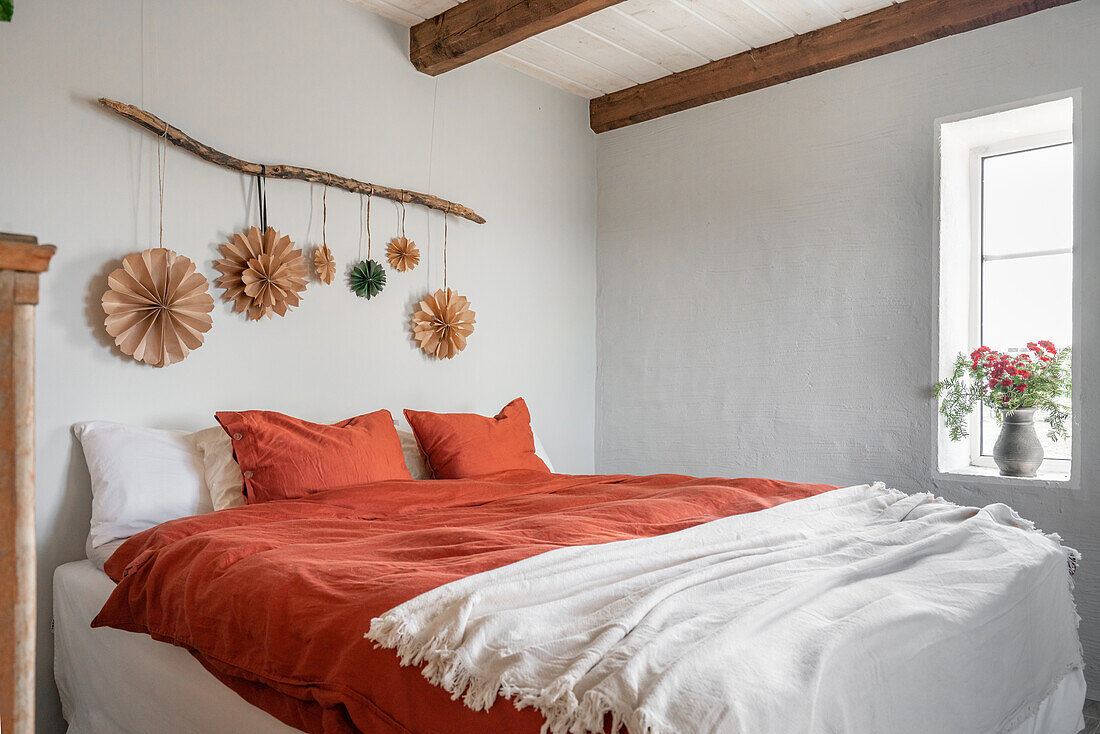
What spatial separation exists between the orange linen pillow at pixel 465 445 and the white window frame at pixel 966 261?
1.67 m

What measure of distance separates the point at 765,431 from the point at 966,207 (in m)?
1.27

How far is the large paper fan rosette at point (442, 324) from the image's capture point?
3.42 m

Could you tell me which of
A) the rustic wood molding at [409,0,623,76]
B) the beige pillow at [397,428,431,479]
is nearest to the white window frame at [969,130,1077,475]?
the rustic wood molding at [409,0,623,76]

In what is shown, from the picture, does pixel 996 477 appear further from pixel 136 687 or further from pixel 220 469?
pixel 136 687

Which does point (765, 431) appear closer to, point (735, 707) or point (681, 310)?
point (681, 310)

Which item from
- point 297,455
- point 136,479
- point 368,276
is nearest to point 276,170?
point 368,276

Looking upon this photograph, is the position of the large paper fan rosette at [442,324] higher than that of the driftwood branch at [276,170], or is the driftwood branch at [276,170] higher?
the driftwood branch at [276,170]

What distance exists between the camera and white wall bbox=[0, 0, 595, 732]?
94.0 inches

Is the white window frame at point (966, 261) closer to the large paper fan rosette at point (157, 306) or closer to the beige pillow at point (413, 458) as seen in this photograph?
the beige pillow at point (413, 458)

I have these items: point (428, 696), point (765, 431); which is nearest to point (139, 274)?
point (428, 696)

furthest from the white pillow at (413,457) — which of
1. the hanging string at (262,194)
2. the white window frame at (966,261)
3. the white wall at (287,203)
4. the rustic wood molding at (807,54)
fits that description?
the rustic wood molding at (807,54)

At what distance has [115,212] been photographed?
8.30 feet

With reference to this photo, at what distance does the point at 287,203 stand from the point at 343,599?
194 cm

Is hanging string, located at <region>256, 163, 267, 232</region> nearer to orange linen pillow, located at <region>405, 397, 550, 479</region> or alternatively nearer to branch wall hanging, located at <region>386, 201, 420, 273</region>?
branch wall hanging, located at <region>386, 201, 420, 273</region>
